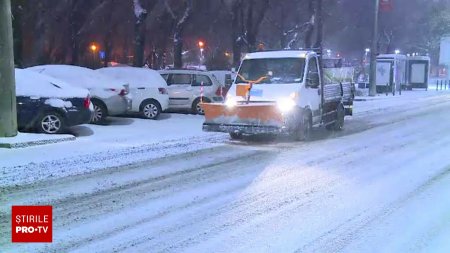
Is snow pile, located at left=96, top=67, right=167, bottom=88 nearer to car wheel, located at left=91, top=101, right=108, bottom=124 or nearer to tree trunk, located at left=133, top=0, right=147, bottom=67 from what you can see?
car wheel, located at left=91, top=101, right=108, bottom=124

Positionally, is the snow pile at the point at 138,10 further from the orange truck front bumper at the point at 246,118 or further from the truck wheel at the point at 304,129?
the truck wheel at the point at 304,129

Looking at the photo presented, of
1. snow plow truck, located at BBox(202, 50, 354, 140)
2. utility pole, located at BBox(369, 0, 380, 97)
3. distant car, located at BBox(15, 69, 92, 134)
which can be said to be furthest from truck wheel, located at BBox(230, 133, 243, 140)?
utility pole, located at BBox(369, 0, 380, 97)

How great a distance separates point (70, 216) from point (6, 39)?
6.49 m

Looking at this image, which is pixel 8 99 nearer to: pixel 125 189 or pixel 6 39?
pixel 6 39

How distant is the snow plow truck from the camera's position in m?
11.8

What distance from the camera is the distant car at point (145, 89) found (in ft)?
54.2

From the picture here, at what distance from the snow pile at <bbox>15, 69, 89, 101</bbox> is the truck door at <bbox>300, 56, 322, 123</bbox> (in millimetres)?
5332

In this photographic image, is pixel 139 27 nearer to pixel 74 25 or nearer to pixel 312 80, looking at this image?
pixel 74 25

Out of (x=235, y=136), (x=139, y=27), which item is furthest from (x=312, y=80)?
(x=139, y=27)

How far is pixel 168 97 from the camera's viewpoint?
17312 mm

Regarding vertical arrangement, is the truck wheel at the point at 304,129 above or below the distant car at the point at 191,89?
below

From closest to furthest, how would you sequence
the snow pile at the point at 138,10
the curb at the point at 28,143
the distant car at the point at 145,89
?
the curb at the point at 28,143, the distant car at the point at 145,89, the snow pile at the point at 138,10

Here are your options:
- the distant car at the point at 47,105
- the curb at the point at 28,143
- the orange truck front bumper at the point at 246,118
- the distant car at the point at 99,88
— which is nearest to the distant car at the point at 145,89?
the distant car at the point at 99,88

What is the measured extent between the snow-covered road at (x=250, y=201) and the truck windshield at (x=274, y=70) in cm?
188
